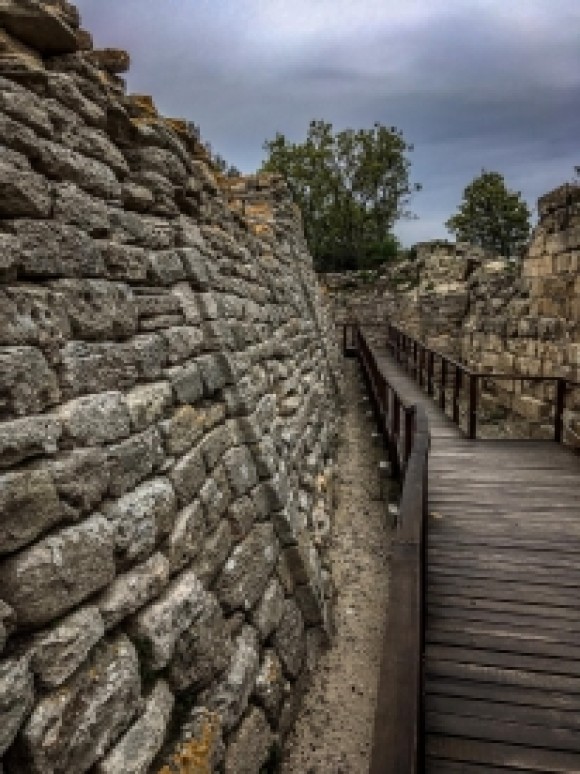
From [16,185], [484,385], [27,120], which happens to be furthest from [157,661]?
[484,385]

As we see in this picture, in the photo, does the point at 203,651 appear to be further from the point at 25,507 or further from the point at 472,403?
the point at 472,403

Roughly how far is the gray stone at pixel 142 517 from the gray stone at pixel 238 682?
753 mm

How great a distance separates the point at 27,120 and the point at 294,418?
3.48 m

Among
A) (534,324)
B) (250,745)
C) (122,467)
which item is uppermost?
(122,467)

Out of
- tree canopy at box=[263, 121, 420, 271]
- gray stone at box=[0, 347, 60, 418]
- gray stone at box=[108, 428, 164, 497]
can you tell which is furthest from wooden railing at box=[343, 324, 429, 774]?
tree canopy at box=[263, 121, 420, 271]

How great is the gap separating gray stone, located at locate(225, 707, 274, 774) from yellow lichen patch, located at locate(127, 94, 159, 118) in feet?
10.7

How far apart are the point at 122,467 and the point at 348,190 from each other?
28.9 meters

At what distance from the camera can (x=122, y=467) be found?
6.71 ft

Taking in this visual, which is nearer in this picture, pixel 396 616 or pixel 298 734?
pixel 396 616

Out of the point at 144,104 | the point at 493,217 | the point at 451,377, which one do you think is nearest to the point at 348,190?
the point at 493,217

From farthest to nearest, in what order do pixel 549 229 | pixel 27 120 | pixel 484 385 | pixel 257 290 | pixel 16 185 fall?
1. pixel 484 385
2. pixel 549 229
3. pixel 257 290
4. pixel 27 120
5. pixel 16 185

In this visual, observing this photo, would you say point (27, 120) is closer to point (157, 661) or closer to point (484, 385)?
point (157, 661)

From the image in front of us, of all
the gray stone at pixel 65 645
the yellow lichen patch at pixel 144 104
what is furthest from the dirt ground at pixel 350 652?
the yellow lichen patch at pixel 144 104

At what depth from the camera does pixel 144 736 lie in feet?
6.02
